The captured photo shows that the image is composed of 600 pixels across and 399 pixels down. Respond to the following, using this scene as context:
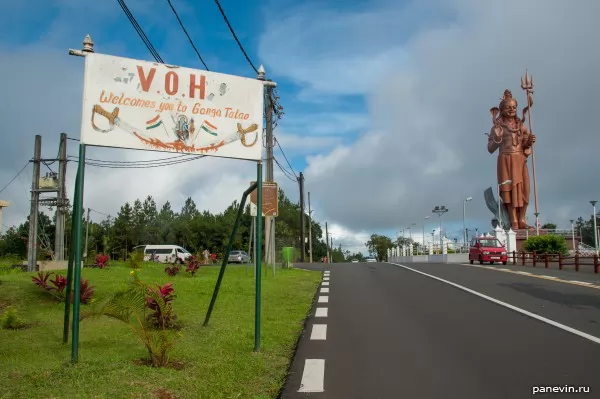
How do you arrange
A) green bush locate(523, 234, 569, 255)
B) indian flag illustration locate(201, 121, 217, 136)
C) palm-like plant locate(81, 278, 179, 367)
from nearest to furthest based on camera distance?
palm-like plant locate(81, 278, 179, 367) → indian flag illustration locate(201, 121, 217, 136) → green bush locate(523, 234, 569, 255)

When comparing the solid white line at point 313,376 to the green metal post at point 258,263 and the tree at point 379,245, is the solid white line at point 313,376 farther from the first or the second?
the tree at point 379,245

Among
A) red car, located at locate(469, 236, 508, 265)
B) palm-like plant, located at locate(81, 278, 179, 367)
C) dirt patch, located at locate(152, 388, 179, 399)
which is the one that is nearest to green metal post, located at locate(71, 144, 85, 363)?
palm-like plant, located at locate(81, 278, 179, 367)

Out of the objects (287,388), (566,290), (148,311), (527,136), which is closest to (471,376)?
(287,388)

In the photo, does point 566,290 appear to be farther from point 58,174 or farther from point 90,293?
point 58,174

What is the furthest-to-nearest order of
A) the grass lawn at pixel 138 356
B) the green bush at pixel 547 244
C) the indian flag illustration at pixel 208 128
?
the green bush at pixel 547 244
the indian flag illustration at pixel 208 128
the grass lawn at pixel 138 356

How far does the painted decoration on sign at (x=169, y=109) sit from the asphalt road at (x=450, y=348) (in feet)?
10.8

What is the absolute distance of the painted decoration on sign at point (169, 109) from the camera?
6980 mm

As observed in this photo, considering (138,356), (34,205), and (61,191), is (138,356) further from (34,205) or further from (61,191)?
(61,191)

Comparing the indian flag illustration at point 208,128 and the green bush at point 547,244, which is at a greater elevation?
the indian flag illustration at point 208,128

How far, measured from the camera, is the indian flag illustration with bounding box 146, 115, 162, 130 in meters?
7.24

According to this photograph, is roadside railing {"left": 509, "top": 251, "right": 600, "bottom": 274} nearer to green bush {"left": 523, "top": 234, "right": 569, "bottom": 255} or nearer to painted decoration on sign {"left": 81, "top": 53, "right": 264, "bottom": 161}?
green bush {"left": 523, "top": 234, "right": 569, "bottom": 255}

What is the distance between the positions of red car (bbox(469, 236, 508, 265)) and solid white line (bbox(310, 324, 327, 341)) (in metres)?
26.0

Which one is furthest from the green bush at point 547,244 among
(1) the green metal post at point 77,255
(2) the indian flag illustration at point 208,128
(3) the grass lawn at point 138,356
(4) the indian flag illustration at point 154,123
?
(1) the green metal post at point 77,255

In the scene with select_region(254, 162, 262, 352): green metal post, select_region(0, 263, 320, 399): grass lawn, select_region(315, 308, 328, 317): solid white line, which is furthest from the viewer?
select_region(315, 308, 328, 317): solid white line
